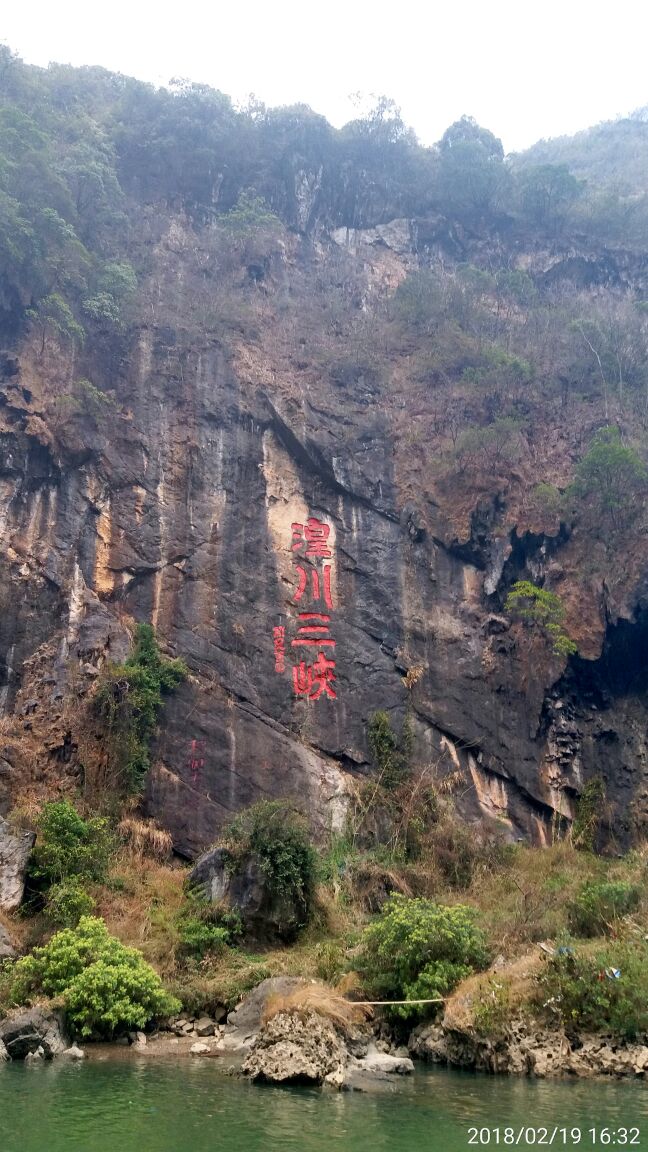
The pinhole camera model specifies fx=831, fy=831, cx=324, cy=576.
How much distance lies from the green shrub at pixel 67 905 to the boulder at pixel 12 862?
1.56 feet

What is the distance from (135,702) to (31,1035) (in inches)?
232

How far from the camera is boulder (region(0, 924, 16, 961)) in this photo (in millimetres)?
9802

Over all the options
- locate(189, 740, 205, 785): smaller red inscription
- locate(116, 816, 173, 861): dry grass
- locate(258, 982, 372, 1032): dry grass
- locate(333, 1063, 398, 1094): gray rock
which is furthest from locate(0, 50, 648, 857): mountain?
locate(333, 1063, 398, 1094): gray rock

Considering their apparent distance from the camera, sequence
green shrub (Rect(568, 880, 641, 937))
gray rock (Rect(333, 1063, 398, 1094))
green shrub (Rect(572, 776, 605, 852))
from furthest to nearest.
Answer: green shrub (Rect(572, 776, 605, 852)) → green shrub (Rect(568, 880, 641, 937)) → gray rock (Rect(333, 1063, 398, 1094))

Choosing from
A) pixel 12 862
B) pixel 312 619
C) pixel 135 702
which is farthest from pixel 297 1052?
pixel 312 619

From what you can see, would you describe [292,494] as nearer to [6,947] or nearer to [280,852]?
[280,852]

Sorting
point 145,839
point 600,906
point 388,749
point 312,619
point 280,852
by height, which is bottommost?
point 600,906

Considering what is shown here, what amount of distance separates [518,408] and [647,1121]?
15204mm

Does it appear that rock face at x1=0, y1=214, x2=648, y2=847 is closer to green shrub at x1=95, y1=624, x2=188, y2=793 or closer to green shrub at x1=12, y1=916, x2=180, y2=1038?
green shrub at x1=95, y1=624, x2=188, y2=793

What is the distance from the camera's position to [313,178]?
912 inches

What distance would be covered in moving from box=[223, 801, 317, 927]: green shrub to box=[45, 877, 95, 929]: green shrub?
2017 mm

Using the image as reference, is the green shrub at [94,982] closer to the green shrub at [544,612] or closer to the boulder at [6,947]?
the boulder at [6,947]

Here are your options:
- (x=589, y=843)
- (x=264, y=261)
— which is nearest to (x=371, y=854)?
(x=589, y=843)

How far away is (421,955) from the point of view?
29.5 feet
